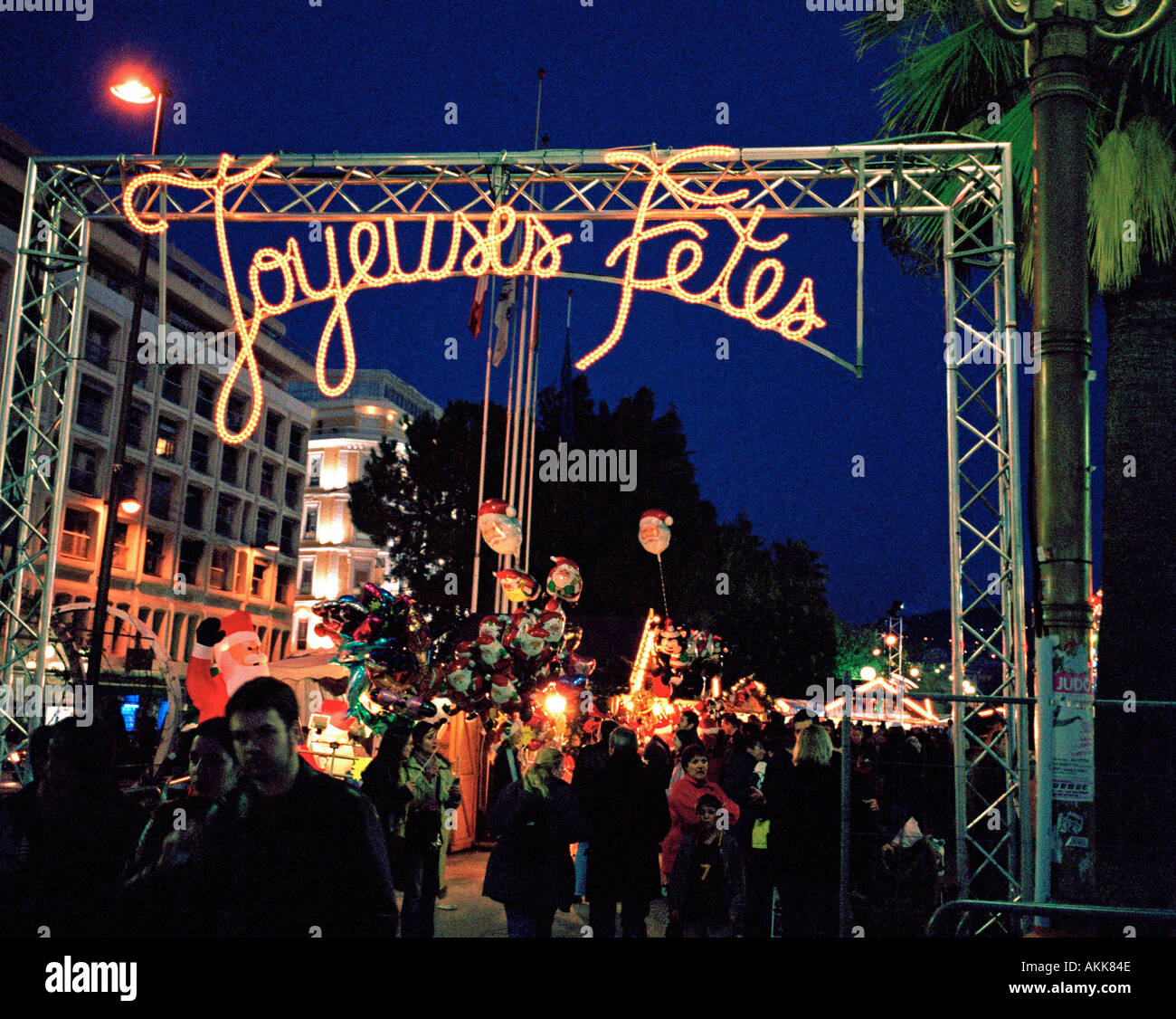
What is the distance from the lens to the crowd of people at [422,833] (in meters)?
2.92

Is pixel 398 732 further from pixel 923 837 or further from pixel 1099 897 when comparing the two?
pixel 1099 897

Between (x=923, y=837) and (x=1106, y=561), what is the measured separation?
3.41 m

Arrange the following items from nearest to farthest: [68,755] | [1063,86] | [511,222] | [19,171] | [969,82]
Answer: [68,755], [1063,86], [511,222], [969,82], [19,171]

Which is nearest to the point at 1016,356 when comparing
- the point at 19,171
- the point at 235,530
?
the point at 19,171

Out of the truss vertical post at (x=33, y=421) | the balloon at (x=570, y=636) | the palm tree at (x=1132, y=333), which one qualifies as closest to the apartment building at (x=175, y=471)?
Result: the truss vertical post at (x=33, y=421)

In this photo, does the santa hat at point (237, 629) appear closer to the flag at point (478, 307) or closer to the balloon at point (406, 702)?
the balloon at point (406, 702)

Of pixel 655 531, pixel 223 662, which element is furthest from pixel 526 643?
pixel 655 531

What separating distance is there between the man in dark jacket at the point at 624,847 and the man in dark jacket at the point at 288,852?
427 centimetres

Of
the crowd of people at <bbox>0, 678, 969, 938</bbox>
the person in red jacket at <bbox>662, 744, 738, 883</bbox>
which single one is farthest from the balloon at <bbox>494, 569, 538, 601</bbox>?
the person in red jacket at <bbox>662, 744, 738, 883</bbox>
